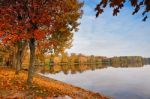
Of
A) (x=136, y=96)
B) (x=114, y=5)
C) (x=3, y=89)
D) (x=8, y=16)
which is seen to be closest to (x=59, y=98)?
(x=3, y=89)

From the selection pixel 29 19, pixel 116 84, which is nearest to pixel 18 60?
pixel 29 19

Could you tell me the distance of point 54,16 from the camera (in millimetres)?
24234

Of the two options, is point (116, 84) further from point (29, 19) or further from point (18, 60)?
point (29, 19)

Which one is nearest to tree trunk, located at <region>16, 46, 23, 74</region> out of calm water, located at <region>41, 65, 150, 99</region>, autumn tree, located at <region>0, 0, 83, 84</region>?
autumn tree, located at <region>0, 0, 83, 84</region>

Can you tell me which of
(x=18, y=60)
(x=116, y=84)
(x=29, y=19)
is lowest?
(x=116, y=84)

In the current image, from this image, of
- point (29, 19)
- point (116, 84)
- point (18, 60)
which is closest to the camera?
point (29, 19)

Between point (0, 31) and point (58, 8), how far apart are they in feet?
A: 17.3

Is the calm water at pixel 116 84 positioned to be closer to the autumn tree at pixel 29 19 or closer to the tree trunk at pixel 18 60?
the tree trunk at pixel 18 60

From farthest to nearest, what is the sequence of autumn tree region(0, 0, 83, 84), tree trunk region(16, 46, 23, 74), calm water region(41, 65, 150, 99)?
calm water region(41, 65, 150, 99) → tree trunk region(16, 46, 23, 74) → autumn tree region(0, 0, 83, 84)

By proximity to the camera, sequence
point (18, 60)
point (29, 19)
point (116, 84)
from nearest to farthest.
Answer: point (29, 19) < point (18, 60) < point (116, 84)

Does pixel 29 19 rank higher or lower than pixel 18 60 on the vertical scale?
higher

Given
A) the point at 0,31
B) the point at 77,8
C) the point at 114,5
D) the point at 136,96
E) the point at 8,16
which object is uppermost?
the point at 77,8

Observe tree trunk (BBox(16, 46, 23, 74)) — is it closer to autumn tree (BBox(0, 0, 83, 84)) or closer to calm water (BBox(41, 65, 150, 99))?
autumn tree (BBox(0, 0, 83, 84))

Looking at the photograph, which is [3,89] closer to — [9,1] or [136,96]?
[9,1]
